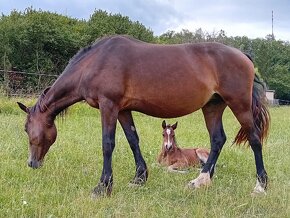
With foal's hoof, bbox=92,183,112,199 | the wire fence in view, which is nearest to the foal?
foal's hoof, bbox=92,183,112,199

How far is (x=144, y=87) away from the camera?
5.17m

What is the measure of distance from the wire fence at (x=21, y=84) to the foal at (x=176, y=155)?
909 centimetres

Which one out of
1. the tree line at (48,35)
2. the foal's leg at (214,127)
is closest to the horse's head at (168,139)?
the foal's leg at (214,127)

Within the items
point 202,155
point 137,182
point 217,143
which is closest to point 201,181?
point 217,143

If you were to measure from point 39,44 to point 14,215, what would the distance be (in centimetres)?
2374

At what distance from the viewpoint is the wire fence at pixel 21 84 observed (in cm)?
1577

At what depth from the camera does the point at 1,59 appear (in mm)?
24641

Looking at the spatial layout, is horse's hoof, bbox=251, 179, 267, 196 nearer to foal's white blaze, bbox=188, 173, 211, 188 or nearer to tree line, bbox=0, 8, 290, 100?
foal's white blaze, bbox=188, 173, 211, 188

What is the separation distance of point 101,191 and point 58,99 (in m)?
1.38

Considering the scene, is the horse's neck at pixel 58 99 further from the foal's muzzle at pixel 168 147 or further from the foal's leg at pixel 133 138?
the foal's muzzle at pixel 168 147

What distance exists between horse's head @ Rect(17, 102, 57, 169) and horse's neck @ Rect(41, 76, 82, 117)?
123 mm

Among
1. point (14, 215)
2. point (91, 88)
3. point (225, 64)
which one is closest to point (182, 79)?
point (225, 64)

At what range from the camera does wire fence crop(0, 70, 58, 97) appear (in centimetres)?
1577

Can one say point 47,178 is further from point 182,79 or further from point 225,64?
point 225,64
